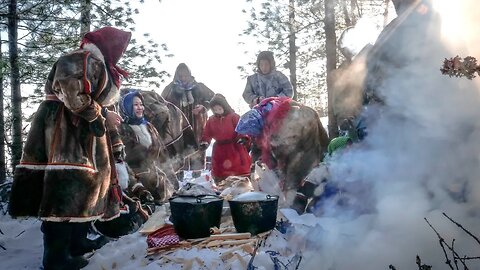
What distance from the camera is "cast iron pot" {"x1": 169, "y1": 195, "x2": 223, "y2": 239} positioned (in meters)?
3.98

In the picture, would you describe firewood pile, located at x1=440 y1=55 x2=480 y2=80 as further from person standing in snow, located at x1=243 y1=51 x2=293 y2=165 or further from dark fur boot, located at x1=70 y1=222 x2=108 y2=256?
person standing in snow, located at x1=243 y1=51 x2=293 y2=165

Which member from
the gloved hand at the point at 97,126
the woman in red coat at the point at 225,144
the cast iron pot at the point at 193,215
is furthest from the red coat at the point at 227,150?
the gloved hand at the point at 97,126

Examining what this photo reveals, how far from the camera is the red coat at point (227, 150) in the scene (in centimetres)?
774

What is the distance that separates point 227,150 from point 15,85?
427 centimetres

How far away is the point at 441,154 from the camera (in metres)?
3.04

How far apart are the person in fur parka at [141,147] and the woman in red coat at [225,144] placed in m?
1.69

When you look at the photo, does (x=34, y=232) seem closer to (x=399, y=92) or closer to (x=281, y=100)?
(x=281, y=100)

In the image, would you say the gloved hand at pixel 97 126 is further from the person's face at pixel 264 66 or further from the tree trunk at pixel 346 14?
the tree trunk at pixel 346 14

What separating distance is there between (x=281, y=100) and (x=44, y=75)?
5.41 meters

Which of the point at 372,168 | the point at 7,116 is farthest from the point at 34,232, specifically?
the point at 372,168

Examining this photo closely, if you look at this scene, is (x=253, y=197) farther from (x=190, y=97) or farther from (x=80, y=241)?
(x=190, y=97)

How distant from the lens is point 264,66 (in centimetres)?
825

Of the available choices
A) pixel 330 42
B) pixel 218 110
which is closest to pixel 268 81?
pixel 218 110

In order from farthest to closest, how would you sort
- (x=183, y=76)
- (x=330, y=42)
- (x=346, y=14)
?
(x=346, y=14), (x=330, y=42), (x=183, y=76)
